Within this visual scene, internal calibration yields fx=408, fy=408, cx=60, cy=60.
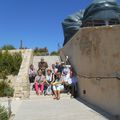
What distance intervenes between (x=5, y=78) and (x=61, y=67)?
4.59 metres

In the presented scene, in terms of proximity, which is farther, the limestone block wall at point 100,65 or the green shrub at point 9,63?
the green shrub at point 9,63

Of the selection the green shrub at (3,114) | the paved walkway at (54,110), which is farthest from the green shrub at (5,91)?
the green shrub at (3,114)

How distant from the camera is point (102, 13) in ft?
88.3

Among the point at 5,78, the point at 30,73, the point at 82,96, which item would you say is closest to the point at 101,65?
the point at 82,96

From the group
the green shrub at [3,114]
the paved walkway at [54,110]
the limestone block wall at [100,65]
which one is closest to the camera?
the green shrub at [3,114]

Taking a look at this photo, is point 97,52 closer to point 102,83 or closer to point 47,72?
point 102,83

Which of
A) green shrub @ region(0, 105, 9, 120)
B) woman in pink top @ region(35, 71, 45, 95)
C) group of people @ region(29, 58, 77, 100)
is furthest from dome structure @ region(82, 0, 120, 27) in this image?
green shrub @ region(0, 105, 9, 120)

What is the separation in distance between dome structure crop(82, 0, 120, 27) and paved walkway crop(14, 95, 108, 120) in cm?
986

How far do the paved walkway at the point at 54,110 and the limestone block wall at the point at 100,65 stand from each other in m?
0.51

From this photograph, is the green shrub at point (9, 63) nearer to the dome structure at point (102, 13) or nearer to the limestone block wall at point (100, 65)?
the dome structure at point (102, 13)

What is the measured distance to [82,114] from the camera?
1273 centimetres

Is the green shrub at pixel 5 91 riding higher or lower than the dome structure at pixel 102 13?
lower

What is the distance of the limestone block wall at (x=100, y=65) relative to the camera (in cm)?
1198

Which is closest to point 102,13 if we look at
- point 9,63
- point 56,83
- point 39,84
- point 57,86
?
point 9,63
